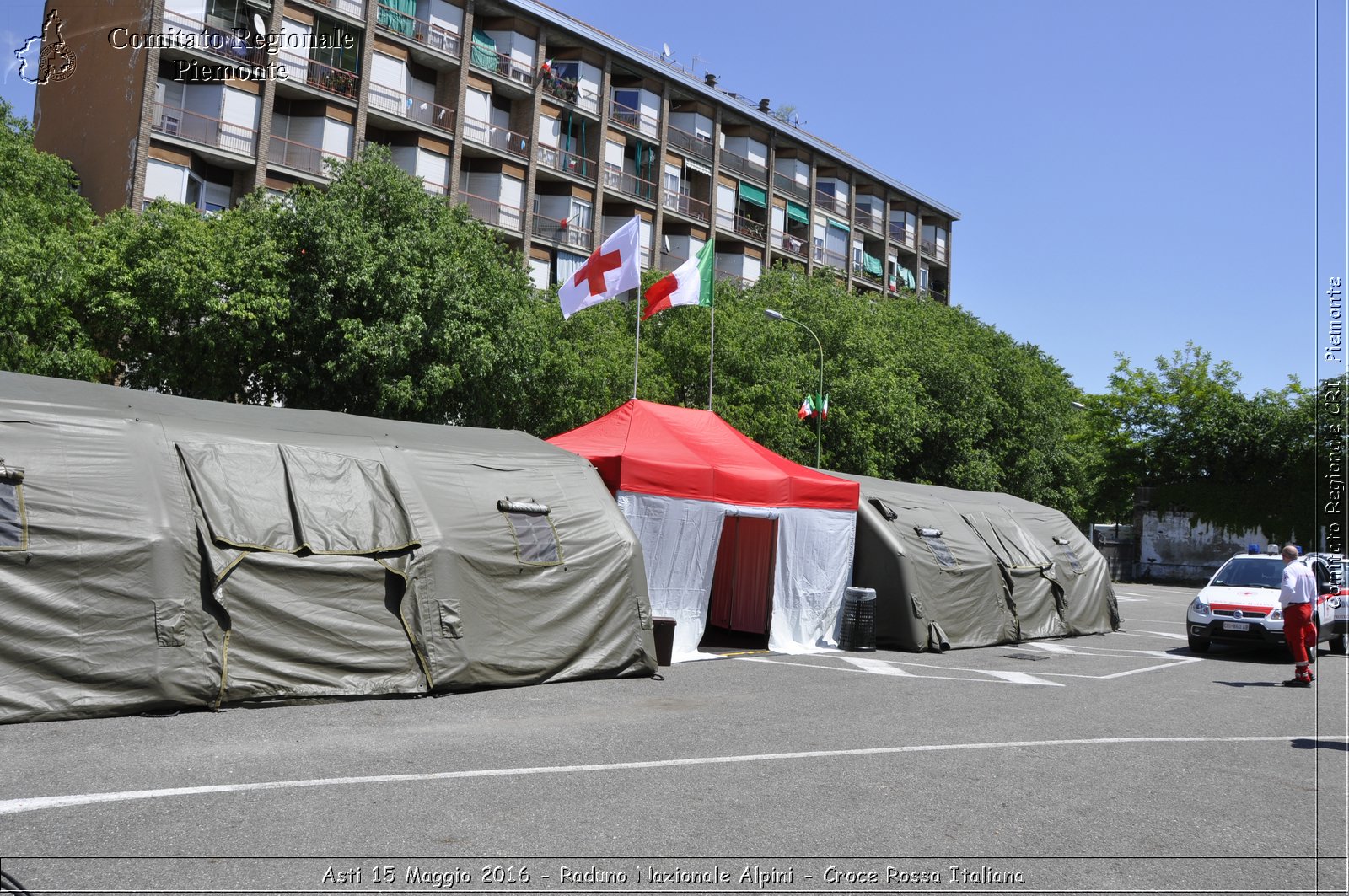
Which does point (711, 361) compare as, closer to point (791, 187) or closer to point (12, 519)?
point (12, 519)

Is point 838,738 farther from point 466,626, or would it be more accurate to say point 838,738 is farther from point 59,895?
point 59,895

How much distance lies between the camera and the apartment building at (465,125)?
110ft

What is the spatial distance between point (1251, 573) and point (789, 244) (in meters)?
41.8

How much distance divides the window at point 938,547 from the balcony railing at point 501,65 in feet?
103

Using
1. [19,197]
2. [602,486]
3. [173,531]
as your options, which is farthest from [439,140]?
[173,531]

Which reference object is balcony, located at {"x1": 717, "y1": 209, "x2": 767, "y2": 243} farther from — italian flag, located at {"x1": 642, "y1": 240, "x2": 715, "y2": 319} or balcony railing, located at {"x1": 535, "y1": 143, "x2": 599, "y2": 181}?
italian flag, located at {"x1": 642, "y1": 240, "x2": 715, "y2": 319}

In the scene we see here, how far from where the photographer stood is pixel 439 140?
133 ft

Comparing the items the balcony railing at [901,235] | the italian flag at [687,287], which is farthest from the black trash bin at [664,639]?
the balcony railing at [901,235]

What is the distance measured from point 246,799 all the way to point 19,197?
2517 centimetres

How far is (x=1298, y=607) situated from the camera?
1385 cm

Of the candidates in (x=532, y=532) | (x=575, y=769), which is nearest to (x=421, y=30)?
(x=532, y=532)

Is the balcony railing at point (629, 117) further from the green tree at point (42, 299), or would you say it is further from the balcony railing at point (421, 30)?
the green tree at point (42, 299)

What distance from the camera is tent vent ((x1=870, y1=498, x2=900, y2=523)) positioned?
55.3 ft

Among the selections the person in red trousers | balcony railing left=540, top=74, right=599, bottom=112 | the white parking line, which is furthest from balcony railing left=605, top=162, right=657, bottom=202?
the white parking line
